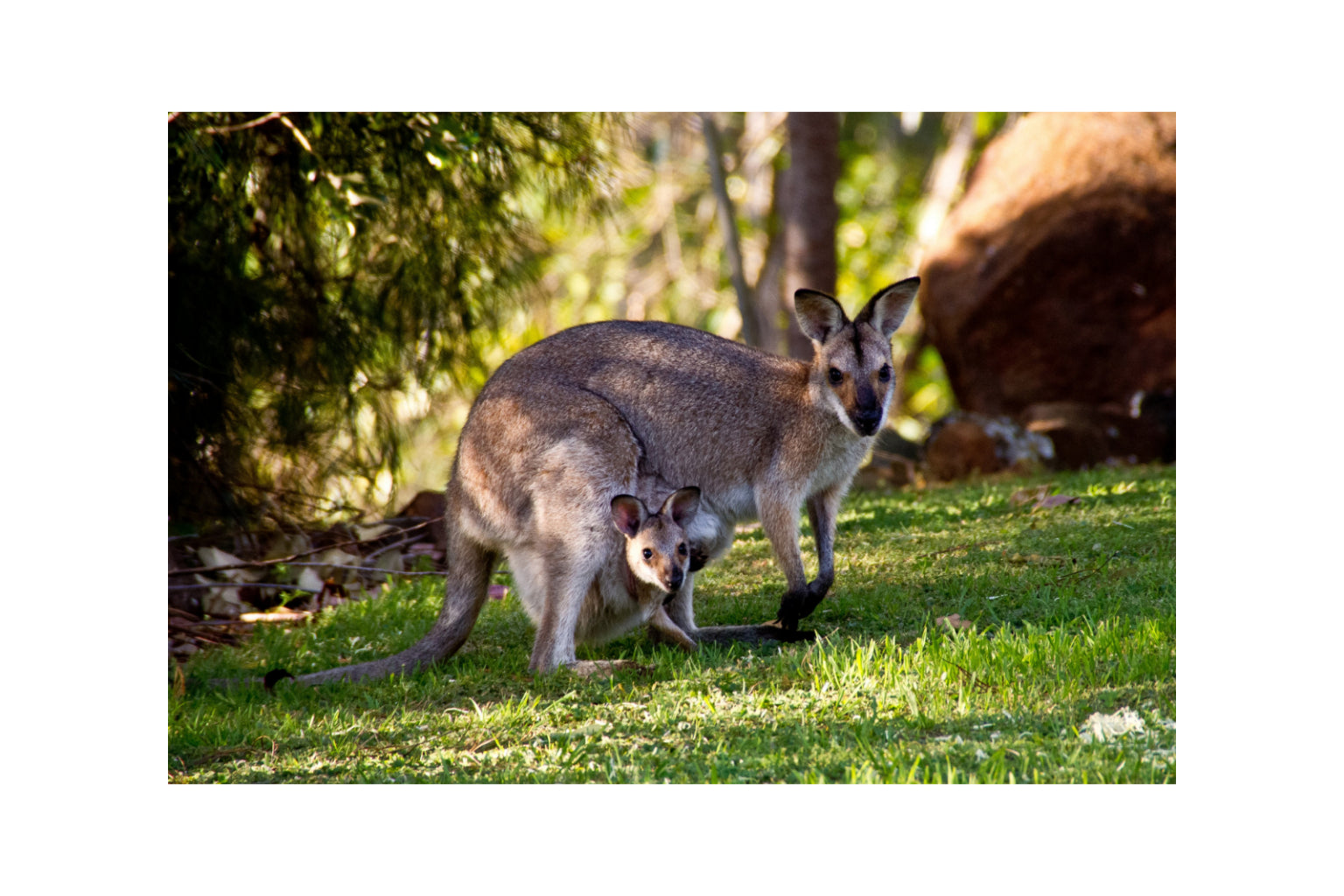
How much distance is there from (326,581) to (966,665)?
154 inches

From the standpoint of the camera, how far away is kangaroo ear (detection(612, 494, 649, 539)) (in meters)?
4.81

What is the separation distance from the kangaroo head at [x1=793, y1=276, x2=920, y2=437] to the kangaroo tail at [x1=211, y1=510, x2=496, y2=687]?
160cm

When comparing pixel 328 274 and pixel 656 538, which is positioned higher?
pixel 328 274

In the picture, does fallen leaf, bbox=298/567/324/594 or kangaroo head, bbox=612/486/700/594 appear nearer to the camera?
kangaroo head, bbox=612/486/700/594

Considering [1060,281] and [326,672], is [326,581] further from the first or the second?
[1060,281]

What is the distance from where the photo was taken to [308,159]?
6.38m

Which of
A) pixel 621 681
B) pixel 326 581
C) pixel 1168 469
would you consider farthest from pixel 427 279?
pixel 1168 469

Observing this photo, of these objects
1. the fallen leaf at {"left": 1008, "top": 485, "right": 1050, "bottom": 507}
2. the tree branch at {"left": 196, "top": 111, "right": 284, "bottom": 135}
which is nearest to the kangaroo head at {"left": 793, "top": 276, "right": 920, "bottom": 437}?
the fallen leaf at {"left": 1008, "top": 485, "right": 1050, "bottom": 507}

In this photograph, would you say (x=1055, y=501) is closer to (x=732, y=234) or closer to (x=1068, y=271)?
(x=1068, y=271)

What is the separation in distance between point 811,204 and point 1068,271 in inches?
82.0

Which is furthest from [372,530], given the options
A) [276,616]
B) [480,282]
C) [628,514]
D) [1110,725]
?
[1110,725]

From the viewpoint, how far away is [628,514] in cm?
486

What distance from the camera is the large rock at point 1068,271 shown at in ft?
28.1

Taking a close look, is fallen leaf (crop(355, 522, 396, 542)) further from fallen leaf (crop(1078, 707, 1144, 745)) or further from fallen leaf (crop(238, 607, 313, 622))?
fallen leaf (crop(1078, 707, 1144, 745))
